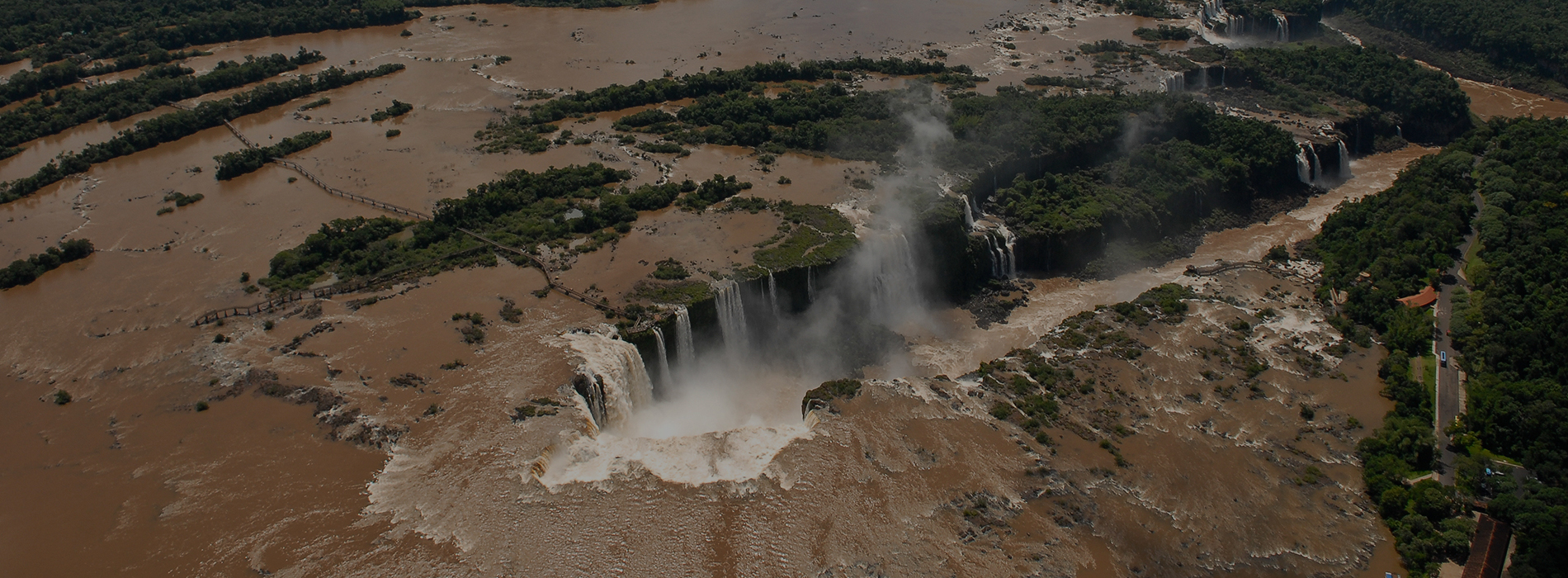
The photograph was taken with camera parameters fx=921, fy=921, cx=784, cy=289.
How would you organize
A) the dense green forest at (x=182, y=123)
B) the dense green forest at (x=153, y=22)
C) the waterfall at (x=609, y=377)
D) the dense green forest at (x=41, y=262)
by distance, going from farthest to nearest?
1. the dense green forest at (x=153, y=22)
2. the dense green forest at (x=182, y=123)
3. the dense green forest at (x=41, y=262)
4. the waterfall at (x=609, y=377)

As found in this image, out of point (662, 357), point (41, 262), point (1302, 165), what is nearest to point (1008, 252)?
point (662, 357)

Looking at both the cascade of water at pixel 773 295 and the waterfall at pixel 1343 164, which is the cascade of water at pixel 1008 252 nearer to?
the cascade of water at pixel 773 295

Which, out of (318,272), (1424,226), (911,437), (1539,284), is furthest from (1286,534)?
(318,272)

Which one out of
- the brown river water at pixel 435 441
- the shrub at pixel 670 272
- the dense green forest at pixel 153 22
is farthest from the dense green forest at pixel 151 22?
the shrub at pixel 670 272

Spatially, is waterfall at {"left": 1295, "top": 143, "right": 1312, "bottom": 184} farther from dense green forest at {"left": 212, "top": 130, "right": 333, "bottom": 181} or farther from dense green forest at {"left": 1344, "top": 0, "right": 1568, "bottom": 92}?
dense green forest at {"left": 212, "top": 130, "right": 333, "bottom": 181}

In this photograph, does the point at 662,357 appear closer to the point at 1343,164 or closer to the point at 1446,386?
the point at 1446,386

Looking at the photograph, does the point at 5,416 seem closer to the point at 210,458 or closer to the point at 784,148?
the point at 210,458

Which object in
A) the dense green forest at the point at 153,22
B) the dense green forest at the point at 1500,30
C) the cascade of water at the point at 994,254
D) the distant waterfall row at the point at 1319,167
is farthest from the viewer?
the dense green forest at the point at 1500,30
